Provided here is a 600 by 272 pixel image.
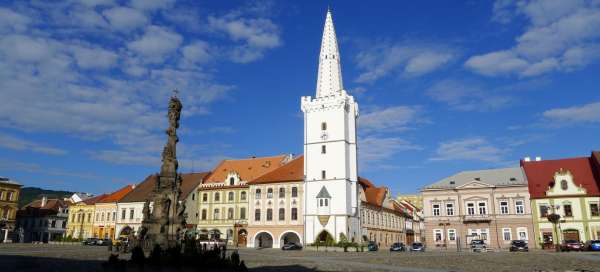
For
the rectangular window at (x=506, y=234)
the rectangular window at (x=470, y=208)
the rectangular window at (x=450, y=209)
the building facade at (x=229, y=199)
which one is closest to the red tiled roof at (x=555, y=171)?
the rectangular window at (x=506, y=234)

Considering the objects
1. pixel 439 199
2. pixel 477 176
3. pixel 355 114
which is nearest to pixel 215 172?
pixel 355 114

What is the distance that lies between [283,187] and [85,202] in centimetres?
3720

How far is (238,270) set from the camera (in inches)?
712

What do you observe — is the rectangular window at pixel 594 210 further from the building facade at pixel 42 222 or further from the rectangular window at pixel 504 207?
the building facade at pixel 42 222

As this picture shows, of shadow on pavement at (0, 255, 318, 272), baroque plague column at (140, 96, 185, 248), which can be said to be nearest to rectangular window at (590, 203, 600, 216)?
shadow on pavement at (0, 255, 318, 272)

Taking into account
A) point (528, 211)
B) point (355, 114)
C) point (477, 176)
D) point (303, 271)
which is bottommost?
point (303, 271)

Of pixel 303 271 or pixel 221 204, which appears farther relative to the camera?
pixel 221 204

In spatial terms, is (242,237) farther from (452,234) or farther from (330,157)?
(452,234)

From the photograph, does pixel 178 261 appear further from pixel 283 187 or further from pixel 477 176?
pixel 477 176

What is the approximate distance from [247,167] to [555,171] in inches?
1495

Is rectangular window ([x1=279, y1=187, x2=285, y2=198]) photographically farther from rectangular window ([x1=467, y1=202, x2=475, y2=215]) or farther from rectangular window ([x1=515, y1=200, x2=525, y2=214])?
rectangular window ([x1=515, y1=200, x2=525, y2=214])

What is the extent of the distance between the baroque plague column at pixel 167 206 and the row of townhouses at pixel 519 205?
36595 millimetres

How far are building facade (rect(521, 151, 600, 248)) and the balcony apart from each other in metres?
4.71

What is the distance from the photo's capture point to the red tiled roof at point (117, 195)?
2872 inches
